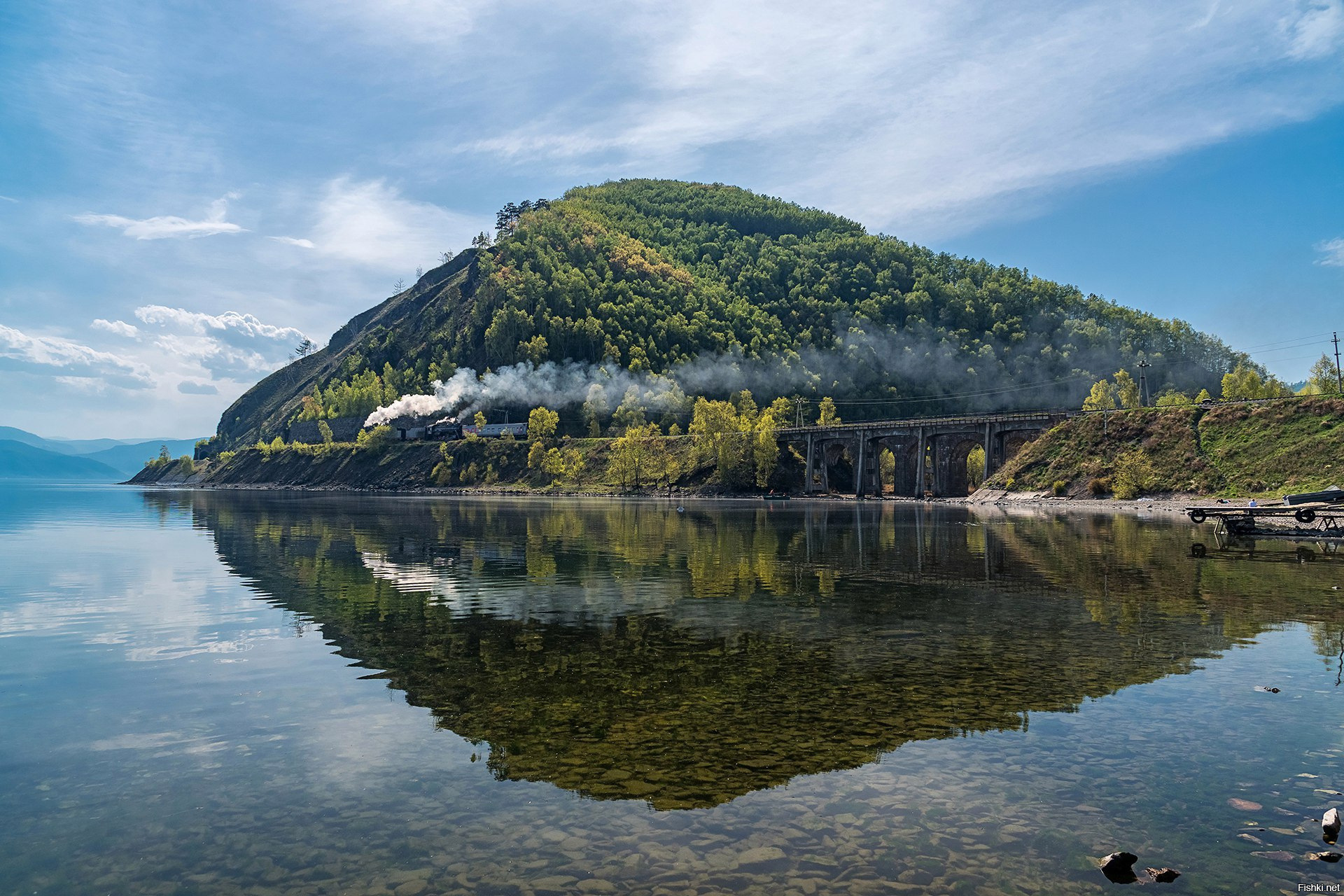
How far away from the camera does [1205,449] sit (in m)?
109

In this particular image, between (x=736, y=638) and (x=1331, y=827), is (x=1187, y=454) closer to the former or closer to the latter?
(x=736, y=638)

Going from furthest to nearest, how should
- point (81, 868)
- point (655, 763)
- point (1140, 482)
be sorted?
point (1140, 482) → point (655, 763) → point (81, 868)

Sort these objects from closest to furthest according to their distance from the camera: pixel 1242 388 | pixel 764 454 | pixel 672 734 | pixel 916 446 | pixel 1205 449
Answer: pixel 672 734 → pixel 1205 449 → pixel 1242 388 → pixel 916 446 → pixel 764 454

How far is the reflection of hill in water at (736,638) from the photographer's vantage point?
55.0 feet

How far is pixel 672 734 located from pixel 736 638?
10223 millimetres

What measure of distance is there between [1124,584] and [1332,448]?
8018 centimetres

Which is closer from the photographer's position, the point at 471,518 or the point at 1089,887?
the point at 1089,887

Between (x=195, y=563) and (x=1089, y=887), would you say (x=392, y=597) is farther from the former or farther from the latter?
(x=1089, y=887)

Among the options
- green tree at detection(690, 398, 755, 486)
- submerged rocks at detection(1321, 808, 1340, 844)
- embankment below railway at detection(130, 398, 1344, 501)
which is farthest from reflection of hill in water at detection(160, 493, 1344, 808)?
green tree at detection(690, 398, 755, 486)

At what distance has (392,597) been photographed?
36.9 meters

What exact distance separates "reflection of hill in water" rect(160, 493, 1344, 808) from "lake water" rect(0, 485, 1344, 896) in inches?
6.0

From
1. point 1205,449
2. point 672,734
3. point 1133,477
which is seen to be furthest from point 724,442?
point 672,734

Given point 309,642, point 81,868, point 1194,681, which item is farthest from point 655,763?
point 309,642

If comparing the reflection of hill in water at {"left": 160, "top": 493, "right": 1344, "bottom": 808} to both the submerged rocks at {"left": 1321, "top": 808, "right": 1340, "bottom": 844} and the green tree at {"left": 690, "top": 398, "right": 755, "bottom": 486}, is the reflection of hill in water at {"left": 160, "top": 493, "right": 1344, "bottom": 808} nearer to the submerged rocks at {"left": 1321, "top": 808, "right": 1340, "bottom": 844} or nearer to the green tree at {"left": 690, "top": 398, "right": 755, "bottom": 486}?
the submerged rocks at {"left": 1321, "top": 808, "right": 1340, "bottom": 844}
